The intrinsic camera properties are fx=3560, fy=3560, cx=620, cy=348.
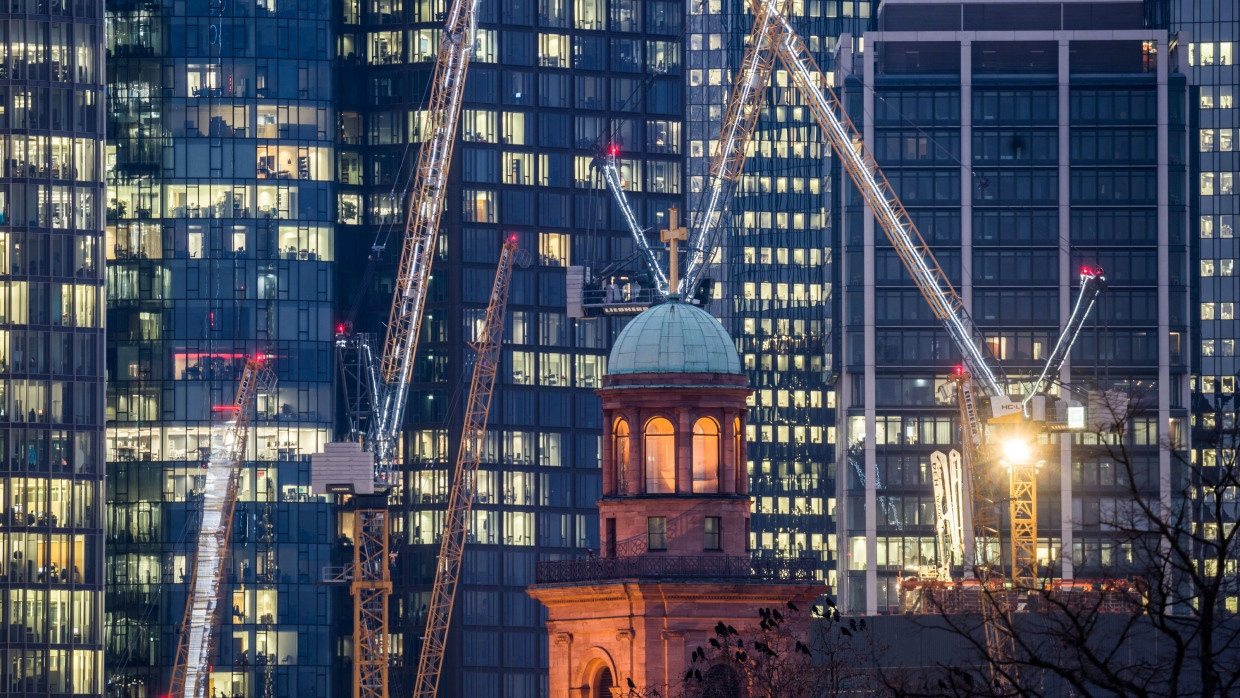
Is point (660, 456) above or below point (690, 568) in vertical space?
above

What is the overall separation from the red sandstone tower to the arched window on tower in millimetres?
64

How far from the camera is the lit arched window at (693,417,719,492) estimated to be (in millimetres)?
159250

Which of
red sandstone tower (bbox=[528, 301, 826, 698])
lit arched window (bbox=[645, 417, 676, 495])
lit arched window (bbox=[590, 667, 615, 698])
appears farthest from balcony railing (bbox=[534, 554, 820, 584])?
lit arched window (bbox=[590, 667, 615, 698])

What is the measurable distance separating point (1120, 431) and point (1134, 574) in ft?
27.0

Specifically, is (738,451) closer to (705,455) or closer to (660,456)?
(705,455)

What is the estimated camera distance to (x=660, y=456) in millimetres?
159500

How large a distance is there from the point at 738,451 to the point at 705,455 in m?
1.64

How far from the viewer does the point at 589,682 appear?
159125mm

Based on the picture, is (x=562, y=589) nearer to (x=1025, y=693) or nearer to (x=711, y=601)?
(x=711, y=601)

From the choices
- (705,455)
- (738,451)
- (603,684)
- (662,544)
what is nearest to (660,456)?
(705,455)

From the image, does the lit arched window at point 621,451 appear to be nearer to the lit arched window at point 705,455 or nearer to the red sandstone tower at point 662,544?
the red sandstone tower at point 662,544

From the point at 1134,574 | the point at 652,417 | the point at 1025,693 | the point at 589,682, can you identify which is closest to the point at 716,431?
the point at 652,417

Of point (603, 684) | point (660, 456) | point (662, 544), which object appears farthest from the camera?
point (660, 456)

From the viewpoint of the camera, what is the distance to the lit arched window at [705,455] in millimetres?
159250
